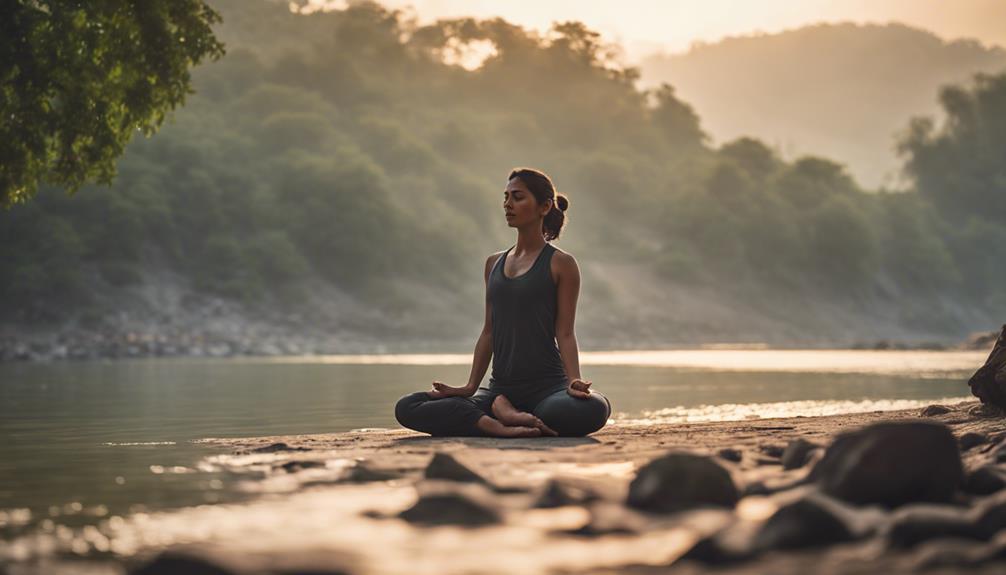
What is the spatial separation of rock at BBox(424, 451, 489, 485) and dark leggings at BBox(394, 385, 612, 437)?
228 cm

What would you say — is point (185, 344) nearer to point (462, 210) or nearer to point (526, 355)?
point (462, 210)

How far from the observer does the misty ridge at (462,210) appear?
47.6 meters

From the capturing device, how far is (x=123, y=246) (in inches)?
1795

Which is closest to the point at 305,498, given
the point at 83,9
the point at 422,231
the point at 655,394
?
the point at 83,9

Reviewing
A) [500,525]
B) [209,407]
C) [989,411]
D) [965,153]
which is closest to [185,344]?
[209,407]

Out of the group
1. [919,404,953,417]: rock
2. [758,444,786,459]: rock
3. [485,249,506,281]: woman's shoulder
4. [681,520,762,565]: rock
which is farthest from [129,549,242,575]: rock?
[919,404,953,417]: rock

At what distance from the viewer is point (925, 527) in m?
3.72

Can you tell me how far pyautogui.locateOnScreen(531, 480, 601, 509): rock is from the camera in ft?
14.9

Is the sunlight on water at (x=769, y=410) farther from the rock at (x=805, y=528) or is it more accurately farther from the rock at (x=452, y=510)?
the rock at (x=805, y=528)

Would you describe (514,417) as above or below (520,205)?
below

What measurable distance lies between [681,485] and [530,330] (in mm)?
3193

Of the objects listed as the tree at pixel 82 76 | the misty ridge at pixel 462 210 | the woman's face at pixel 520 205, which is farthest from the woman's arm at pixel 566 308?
the misty ridge at pixel 462 210

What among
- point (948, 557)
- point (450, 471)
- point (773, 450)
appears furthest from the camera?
point (773, 450)

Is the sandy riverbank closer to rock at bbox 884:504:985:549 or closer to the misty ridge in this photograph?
rock at bbox 884:504:985:549
